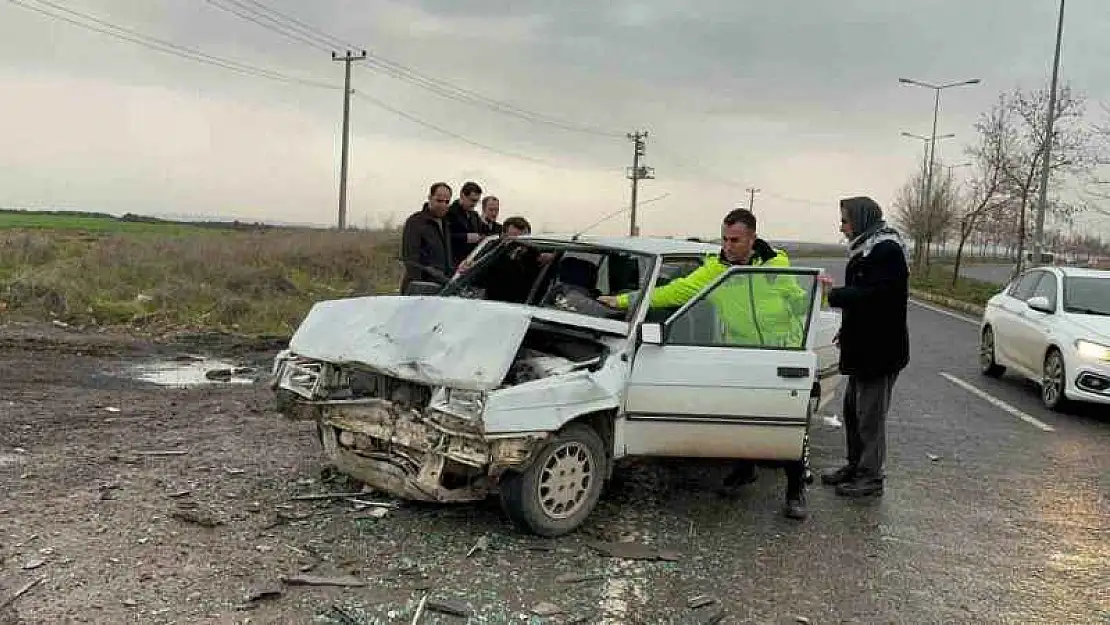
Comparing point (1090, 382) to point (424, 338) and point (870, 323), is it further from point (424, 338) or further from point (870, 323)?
point (424, 338)

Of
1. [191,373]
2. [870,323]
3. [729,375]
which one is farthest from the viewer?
[191,373]

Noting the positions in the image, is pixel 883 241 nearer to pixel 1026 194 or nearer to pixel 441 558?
pixel 441 558

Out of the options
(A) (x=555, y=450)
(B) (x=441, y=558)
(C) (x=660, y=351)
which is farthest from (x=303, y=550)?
(C) (x=660, y=351)

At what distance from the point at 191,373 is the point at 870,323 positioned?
23.3 ft

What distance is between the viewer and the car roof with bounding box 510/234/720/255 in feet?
19.1

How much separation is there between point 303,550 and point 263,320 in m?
10.4

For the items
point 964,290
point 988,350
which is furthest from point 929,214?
point 988,350

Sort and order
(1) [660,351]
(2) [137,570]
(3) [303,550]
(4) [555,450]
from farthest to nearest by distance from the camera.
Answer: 1. (1) [660,351]
2. (4) [555,450]
3. (3) [303,550]
4. (2) [137,570]

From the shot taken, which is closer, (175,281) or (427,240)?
(427,240)

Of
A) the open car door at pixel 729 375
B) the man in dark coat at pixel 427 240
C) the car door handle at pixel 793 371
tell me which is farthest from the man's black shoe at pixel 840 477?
the man in dark coat at pixel 427 240

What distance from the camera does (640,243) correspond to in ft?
19.6

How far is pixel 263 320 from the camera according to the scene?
1413 cm

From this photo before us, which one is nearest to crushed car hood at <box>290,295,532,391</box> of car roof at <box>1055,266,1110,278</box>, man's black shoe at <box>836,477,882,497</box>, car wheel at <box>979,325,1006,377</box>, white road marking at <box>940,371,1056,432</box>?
man's black shoe at <box>836,477,882,497</box>

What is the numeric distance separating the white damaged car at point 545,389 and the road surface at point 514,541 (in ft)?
1.07
